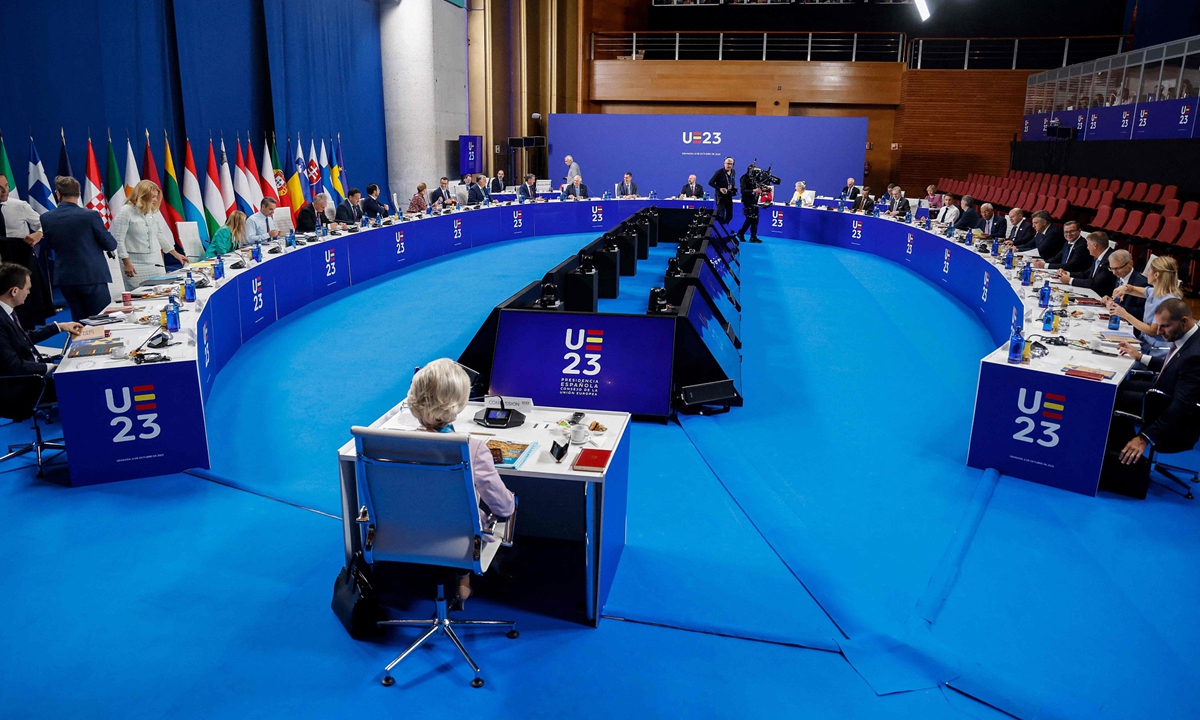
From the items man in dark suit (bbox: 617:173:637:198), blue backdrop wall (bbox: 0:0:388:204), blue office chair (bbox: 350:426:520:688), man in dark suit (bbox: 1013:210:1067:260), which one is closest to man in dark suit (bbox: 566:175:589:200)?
man in dark suit (bbox: 617:173:637:198)

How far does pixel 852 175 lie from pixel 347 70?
1230 centimetres

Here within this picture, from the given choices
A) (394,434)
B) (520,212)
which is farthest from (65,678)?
(520,212)

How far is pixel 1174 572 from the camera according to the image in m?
4.02

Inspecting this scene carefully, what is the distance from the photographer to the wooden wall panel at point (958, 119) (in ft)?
69.9

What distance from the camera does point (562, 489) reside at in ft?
13.6

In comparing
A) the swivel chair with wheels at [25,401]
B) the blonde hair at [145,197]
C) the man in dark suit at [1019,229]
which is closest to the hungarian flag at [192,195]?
the blonde hair at [145,197]

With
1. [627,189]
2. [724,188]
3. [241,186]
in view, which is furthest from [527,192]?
[241,186]

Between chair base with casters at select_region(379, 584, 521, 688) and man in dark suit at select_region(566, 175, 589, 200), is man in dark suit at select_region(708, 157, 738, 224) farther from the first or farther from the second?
chair base with casters at select_region(379, 584, 521, 688)

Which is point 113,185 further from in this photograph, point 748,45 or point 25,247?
point 748,45

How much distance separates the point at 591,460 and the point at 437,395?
793 millimetres

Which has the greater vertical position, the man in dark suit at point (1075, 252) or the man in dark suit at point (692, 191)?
the man in dark suit at point (692, 191)

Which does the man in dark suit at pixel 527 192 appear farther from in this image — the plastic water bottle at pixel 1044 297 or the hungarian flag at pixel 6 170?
the plastic water bottle at pixel 1044 297

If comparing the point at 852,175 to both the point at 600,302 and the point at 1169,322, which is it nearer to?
the point at 600,302

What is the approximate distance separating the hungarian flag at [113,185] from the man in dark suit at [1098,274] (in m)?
11.0
